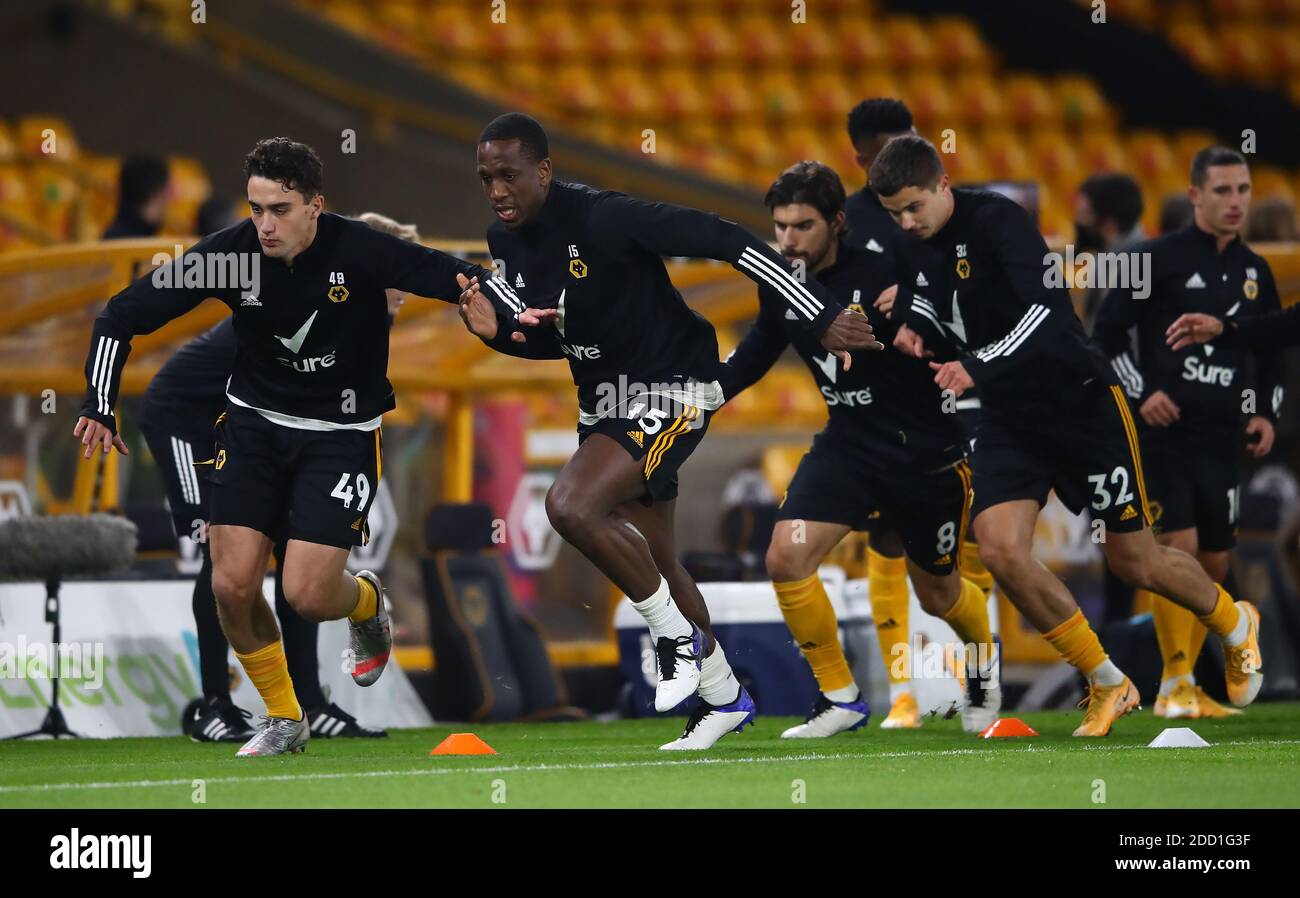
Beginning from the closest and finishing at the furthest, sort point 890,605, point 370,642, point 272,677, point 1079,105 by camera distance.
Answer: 1. point 272,677
2. point 370,642
3. point 890,605
4. point 1079,105

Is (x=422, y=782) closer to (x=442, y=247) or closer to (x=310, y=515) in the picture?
(x=310, y=515)

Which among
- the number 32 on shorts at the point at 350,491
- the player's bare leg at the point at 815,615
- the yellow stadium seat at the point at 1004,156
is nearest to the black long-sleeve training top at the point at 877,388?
the player's bare leg at the point at 815,615

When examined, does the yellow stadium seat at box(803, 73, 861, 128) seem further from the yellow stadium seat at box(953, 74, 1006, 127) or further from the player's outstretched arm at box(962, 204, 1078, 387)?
the player's outstretched arm at box(962, 204, 1078, 387)

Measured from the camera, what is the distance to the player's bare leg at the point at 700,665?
6.57m

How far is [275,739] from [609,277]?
1.86 metres

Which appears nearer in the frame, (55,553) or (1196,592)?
(1196,592)

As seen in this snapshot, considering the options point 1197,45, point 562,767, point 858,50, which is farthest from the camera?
point 1197,45

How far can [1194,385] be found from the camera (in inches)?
331

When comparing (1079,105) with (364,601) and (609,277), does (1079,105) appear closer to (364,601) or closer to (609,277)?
(609,277)

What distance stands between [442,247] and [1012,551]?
12.9 feet

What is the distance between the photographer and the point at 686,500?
1277 centimetres

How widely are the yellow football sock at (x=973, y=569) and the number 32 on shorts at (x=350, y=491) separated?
288cm

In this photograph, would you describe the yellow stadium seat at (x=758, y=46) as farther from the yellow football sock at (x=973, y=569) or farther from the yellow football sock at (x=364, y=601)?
the yellow football sock at (x=364, y=601)

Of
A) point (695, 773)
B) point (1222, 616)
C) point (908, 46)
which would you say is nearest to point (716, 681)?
point (695, 773)
